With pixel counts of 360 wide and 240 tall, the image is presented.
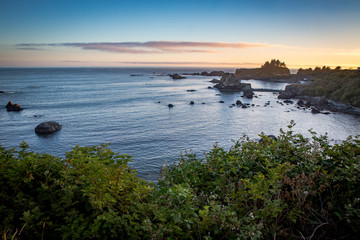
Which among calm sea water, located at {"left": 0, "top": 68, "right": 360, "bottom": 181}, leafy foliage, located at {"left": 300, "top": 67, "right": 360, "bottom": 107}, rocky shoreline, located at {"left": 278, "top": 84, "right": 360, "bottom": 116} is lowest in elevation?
calm sea water, located at {"left": 0, "top": 68, "right": 360, "bottom": 181}

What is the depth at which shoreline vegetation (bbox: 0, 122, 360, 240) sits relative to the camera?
378 cm

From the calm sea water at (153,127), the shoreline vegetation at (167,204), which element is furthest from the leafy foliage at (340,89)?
the shoreline vegetation at (167,204)

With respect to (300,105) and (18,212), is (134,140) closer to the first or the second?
(18,212)

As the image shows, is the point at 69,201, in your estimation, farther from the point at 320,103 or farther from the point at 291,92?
the point at 291,92

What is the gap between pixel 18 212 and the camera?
4.32m

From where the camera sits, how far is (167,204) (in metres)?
4.36

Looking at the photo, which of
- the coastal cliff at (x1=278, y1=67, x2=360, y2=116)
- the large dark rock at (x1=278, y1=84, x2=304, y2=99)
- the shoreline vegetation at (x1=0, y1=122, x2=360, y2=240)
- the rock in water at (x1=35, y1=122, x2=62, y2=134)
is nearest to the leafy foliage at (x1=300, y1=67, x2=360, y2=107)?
the coastal cliff at (x1=278, y1=67, x2=360, y2=116)

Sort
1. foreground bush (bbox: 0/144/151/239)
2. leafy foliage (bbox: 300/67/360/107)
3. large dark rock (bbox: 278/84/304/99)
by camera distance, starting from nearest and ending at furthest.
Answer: foreground bush (bbox: 0/144/151/239) → leafy foliage (bbox: 300/67/360/107) → large dark rock (bbox: 278/84/304/99)

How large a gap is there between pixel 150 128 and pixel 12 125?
26.1 metres

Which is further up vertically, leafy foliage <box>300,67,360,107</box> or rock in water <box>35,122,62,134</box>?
leafy foliage <box>300,67,360,107</box>

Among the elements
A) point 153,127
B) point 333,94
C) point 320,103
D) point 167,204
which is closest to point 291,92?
point 333,94

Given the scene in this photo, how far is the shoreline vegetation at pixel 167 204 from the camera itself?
149 inches

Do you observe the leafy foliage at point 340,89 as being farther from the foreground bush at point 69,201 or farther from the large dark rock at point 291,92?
the foreground bush at point 69,201

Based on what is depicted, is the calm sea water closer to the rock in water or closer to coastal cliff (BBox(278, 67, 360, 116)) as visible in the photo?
the rock in water
